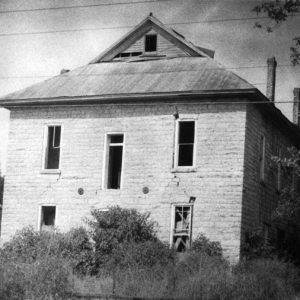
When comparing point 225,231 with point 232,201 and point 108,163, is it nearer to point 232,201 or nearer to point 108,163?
point 232,201

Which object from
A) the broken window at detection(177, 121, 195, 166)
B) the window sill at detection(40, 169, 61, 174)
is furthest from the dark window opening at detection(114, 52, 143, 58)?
the window sill at detection(40, 169, 61, 174)

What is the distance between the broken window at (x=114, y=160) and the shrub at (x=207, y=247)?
4542mm

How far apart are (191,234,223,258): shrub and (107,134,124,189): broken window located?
4.54 m

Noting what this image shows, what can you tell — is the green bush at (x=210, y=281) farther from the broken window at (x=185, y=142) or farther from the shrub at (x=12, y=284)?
the broken window at (x=185, y=142)

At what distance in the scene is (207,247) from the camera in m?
22.5

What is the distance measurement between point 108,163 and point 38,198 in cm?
303

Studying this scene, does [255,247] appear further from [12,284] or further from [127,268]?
[12,284]

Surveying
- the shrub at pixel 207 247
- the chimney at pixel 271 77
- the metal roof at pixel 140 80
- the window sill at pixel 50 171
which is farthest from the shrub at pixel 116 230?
the chimney at pixel 271 77

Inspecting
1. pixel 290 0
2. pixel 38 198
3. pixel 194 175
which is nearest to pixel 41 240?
pixel 38 198

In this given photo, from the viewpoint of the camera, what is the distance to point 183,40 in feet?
87.9

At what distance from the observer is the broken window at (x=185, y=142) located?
2464cm

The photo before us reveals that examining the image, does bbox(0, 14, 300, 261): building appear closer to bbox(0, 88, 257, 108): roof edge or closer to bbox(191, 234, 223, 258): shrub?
bbox(0, 88, 257, 108): roof edge

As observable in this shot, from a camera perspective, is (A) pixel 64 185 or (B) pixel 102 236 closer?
(B) pixel 102 236

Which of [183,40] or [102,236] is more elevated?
[183,40]
